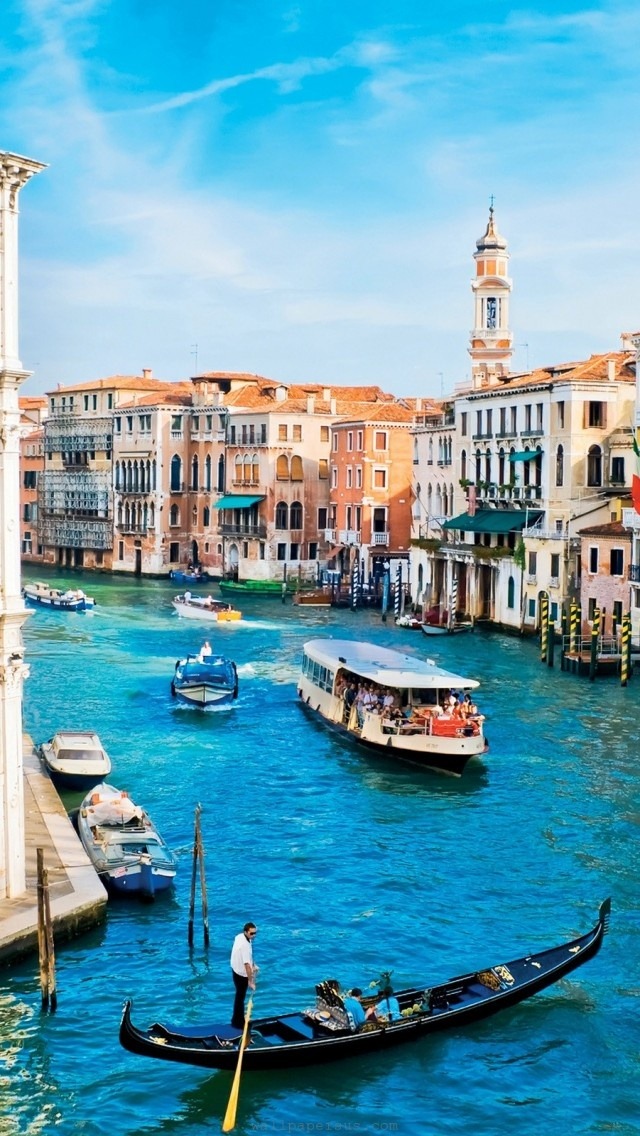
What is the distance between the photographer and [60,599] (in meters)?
52.2

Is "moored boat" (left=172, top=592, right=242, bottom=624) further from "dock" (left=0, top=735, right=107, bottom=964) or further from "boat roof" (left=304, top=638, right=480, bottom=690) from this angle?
"dock" (left=0, top=735, right=107, bottom=964)

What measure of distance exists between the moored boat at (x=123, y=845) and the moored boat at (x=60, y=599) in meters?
31.3

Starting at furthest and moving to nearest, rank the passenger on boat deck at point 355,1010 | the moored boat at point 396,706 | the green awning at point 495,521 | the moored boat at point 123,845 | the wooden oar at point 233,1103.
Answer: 1. the green awning at point 495,521
2. the moored boat at point 396,706
3. the moored boat at point 123,845
4. the passenger on boat deck at point 355,1010
5. the wooden oar at point 233,1103

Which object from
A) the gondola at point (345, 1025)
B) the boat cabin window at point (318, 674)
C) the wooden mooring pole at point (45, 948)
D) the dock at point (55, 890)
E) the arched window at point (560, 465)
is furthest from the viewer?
the arched window at point (560, 465)

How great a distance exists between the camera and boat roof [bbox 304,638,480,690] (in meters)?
25.6

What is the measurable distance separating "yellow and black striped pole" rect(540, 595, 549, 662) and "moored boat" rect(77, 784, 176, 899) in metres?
19.7

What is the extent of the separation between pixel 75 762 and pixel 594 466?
2363 centimetres

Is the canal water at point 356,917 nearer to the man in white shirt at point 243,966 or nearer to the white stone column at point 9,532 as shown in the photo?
the man in white shirt at point 243,966

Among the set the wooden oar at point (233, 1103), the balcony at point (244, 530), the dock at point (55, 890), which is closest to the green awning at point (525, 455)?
the balcony at point (244, 530)

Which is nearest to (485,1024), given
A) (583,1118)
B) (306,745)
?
(583,1118)

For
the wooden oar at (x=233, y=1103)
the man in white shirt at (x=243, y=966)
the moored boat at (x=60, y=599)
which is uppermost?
the moored boat at (x=60, y=599)

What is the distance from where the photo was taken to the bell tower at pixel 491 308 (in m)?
60.7

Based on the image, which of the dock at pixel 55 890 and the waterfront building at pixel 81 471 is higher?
the waterfront building at pixel 81 471

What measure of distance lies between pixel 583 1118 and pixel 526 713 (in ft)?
58.0
